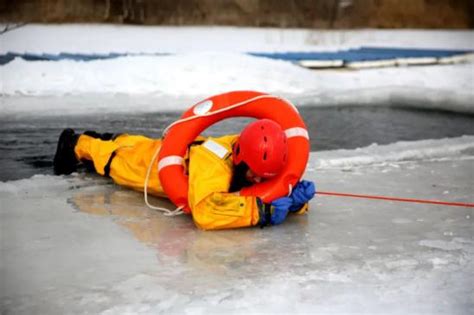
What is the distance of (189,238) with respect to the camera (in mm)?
3555

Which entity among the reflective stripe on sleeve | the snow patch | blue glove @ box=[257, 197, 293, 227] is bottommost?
the snow patch

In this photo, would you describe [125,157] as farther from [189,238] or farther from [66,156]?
[189,238]

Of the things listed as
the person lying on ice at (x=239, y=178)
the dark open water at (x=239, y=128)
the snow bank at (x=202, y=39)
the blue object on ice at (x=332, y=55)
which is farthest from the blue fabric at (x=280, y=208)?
the snow bank at (x=202, y=39)

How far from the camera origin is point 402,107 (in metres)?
9.58

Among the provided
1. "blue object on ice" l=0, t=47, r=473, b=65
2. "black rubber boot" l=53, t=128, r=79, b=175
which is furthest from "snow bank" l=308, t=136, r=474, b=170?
"blue object on ice" l=0, t=47, r=473, b=65

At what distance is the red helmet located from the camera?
11.7 ft

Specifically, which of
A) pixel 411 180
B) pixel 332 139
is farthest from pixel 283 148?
pixel 332 139

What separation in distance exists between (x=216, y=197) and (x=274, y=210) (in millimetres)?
318

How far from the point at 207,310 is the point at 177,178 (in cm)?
123

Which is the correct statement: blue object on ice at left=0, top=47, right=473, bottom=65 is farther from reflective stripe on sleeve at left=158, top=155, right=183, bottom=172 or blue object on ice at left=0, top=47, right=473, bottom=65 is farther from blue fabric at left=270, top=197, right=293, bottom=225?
blue fabric at left=270, top=197, right=293, bottom=225

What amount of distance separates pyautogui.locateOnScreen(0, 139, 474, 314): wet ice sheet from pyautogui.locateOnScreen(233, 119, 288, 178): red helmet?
0.33m

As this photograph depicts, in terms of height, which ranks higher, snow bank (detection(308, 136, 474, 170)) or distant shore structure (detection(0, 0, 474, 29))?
distant shore structure (detection(0, 0, 474, 29))

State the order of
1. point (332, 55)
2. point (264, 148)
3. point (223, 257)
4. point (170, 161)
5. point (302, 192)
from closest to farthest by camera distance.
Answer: point (223, 257) < point (264, 148) < point (302, 192) < point (170, 161) < point (332, 55)

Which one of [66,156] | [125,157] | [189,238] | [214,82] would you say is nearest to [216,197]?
[189,238]
